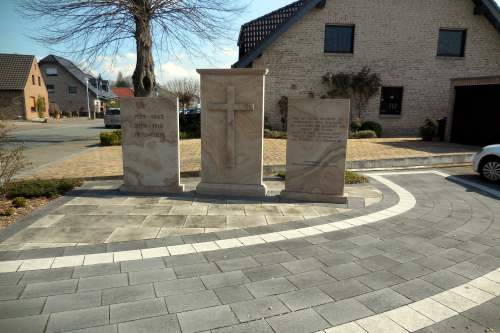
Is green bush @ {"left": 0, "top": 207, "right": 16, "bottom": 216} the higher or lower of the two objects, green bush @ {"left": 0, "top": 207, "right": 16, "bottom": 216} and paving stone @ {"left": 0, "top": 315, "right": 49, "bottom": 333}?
the higher

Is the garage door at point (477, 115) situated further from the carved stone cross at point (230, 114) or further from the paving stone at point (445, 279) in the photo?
the paving stone at point (445, 279)

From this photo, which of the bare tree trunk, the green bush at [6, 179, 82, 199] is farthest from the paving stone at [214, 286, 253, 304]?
the bare tree trunk

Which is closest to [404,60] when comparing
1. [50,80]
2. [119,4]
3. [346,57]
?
[346,57]

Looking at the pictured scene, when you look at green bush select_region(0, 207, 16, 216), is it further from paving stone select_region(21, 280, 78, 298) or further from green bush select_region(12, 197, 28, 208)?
paving stone select_region(21, 280, 78, 298)

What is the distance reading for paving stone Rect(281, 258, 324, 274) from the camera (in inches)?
141

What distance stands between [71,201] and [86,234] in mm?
1939

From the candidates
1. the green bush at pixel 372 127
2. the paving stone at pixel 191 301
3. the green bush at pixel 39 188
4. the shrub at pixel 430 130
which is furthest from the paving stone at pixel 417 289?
the green bush at pixel 372 127

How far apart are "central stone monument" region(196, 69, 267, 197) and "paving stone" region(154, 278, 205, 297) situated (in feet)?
11.5

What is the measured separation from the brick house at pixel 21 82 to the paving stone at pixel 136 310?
4185cm

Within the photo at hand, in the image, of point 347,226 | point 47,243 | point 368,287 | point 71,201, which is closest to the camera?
point 368,287

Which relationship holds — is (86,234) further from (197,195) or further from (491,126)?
(491,126)

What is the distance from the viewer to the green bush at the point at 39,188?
616cm

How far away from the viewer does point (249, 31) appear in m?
19.4

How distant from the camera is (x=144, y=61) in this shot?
48.1 ft
